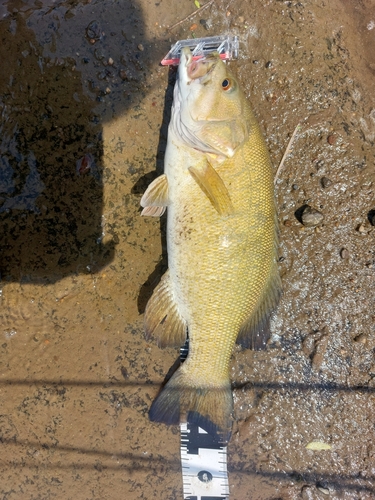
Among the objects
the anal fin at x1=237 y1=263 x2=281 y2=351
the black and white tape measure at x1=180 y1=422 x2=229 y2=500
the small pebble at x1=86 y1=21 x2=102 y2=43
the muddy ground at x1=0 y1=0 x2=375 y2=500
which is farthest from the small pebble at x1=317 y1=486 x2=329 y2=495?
the small pebble at x1=86 y1=21 x2=102 y2=43

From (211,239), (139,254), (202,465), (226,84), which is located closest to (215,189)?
(211,239)

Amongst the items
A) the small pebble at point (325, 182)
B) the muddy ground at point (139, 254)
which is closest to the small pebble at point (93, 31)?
the muddy ground at point (139, 254)

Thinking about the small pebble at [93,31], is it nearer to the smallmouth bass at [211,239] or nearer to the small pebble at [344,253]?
the smallmouth bass at [211,239]

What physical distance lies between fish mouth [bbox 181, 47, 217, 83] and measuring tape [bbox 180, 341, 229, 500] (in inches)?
86.1

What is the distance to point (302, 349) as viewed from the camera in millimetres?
2406

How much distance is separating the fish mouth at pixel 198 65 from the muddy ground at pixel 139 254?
0.48m

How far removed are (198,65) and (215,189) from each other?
71 cm

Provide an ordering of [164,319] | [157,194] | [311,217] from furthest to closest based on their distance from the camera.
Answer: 1. [311,217]
2. [164,319]
3. [157,194]

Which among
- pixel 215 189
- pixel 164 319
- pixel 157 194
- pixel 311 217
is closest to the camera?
pixel 215 189

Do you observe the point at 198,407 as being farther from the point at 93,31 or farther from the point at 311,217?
the point at 93,31

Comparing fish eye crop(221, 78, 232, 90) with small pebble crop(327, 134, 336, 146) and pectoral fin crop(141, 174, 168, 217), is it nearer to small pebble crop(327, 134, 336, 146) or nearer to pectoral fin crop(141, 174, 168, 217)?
pectoral fin crop(141, 174, 168, 217)

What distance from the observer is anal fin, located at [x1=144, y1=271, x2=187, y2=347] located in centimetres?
216

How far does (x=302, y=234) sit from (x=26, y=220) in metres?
1.91

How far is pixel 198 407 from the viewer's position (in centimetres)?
211
